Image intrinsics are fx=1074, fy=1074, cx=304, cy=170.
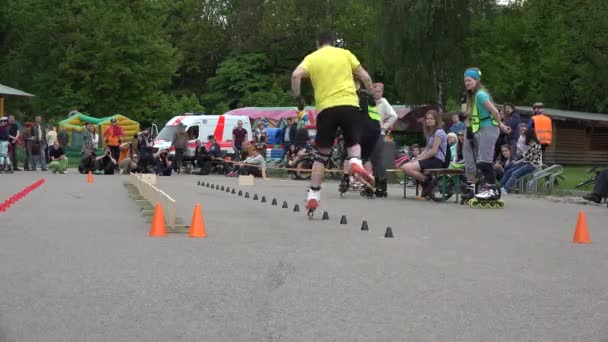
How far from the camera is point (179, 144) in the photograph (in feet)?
120

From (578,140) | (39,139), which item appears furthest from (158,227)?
(578,140)

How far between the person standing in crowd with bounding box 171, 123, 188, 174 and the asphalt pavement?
23.9m

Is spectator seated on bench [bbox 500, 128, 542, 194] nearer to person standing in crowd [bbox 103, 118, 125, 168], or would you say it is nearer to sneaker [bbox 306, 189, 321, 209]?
sneaker [bbox 306, 189, 321, 209]

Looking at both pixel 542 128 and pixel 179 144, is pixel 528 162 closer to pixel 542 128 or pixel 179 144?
pixel 542 128

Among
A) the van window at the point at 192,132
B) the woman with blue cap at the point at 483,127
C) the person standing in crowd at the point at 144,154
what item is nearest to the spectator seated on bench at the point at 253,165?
the person standing in crowd at the point at 144,154

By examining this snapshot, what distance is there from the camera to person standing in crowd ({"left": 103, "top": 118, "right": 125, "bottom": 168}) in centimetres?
3469

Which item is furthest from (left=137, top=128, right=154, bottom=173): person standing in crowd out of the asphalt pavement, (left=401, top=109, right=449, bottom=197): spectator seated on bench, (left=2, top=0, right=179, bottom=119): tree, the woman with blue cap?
(left=2, top=0, right=179, bottom=119): tree

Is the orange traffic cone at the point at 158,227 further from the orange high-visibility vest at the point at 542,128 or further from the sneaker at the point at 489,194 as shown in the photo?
the orange high-visibility vest at the point at 542,128

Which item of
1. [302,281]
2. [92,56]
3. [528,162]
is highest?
[92,56]

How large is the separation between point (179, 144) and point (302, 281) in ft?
98.4

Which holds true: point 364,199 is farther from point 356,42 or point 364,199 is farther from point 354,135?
point 356,42

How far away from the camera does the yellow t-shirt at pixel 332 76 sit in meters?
12.6

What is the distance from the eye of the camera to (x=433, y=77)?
4825 cm

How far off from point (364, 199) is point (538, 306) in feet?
37.5
